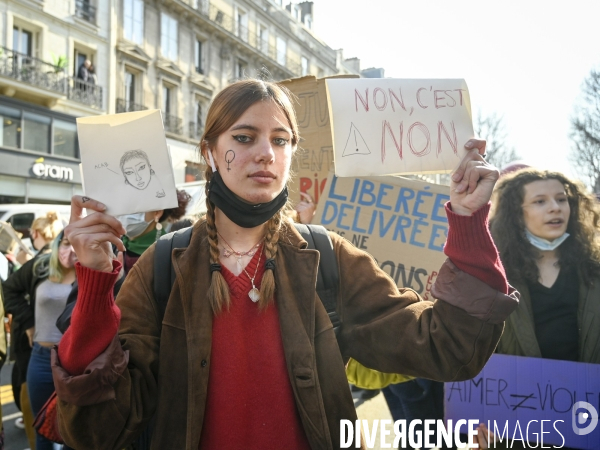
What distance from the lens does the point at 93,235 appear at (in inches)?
57.9

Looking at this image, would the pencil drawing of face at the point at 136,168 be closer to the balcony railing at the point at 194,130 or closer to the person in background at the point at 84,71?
the person in background at the point at 84,71

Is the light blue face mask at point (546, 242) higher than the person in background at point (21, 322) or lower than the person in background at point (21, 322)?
higher

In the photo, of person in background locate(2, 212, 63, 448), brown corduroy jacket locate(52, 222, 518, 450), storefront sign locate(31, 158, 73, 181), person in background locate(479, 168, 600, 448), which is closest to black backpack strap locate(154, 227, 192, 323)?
brown corduroy jacket locate(52, 222, 518, 450)

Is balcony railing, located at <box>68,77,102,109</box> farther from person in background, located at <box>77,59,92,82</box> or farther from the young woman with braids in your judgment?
the young woman with braids

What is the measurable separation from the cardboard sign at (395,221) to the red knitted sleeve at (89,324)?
5.48 ft

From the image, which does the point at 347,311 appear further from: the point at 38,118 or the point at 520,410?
the point at 38,118

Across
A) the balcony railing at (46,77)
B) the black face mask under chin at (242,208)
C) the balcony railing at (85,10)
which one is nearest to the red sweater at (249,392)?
the black face mask under chin at (242,208)

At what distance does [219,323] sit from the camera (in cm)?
157

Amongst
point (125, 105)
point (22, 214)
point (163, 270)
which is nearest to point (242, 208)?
point (163, 270)

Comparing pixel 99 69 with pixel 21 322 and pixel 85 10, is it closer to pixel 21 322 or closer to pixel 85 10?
pixel 85 10

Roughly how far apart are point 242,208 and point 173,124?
23.2 metres

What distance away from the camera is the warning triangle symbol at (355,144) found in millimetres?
1830

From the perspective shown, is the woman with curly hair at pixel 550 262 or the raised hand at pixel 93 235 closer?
the raised hand at pixel 93 235

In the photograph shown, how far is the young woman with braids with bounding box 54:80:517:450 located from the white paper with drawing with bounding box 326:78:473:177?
17 centimetres
